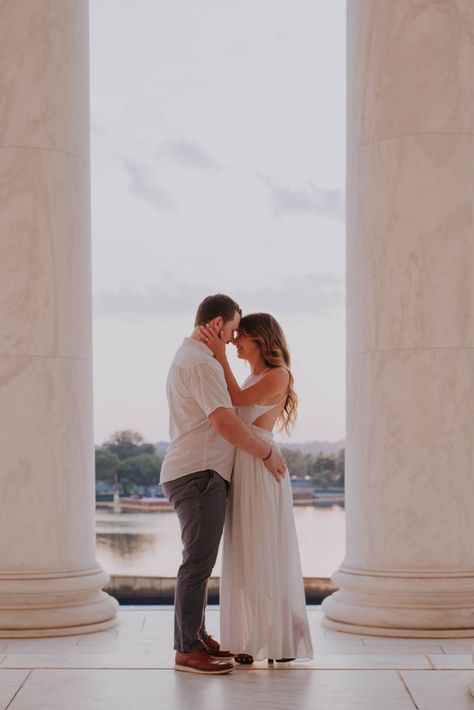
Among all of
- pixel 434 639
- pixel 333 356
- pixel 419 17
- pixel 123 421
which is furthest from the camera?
pixel 333 356

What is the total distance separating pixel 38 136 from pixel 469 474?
4874cm

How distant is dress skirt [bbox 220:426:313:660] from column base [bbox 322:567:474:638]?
73.4 ft

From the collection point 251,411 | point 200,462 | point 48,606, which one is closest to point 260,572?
point 200,462

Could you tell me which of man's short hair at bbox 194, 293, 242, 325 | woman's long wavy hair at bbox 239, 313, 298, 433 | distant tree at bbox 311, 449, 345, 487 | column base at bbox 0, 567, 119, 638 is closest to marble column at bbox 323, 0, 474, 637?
column base at bbox 0, 567, 119, 638

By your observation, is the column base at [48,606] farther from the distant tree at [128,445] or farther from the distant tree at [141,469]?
the distant tree at [128,445]

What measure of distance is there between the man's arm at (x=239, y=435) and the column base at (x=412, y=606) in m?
27.3

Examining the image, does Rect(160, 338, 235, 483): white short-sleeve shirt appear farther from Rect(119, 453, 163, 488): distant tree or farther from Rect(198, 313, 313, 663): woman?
Rect(119, 453, 163, 488): distant tree

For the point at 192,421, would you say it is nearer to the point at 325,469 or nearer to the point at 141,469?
the point at 141,469

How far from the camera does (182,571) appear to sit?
231ft

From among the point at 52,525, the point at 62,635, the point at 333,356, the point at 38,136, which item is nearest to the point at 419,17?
the point at 38,136

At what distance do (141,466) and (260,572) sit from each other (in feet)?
291

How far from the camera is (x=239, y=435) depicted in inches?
2776

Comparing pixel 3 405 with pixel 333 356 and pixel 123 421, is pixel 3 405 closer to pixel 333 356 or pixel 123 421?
pixel 123 421

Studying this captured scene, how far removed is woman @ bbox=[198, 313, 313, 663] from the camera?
71.4 metres
